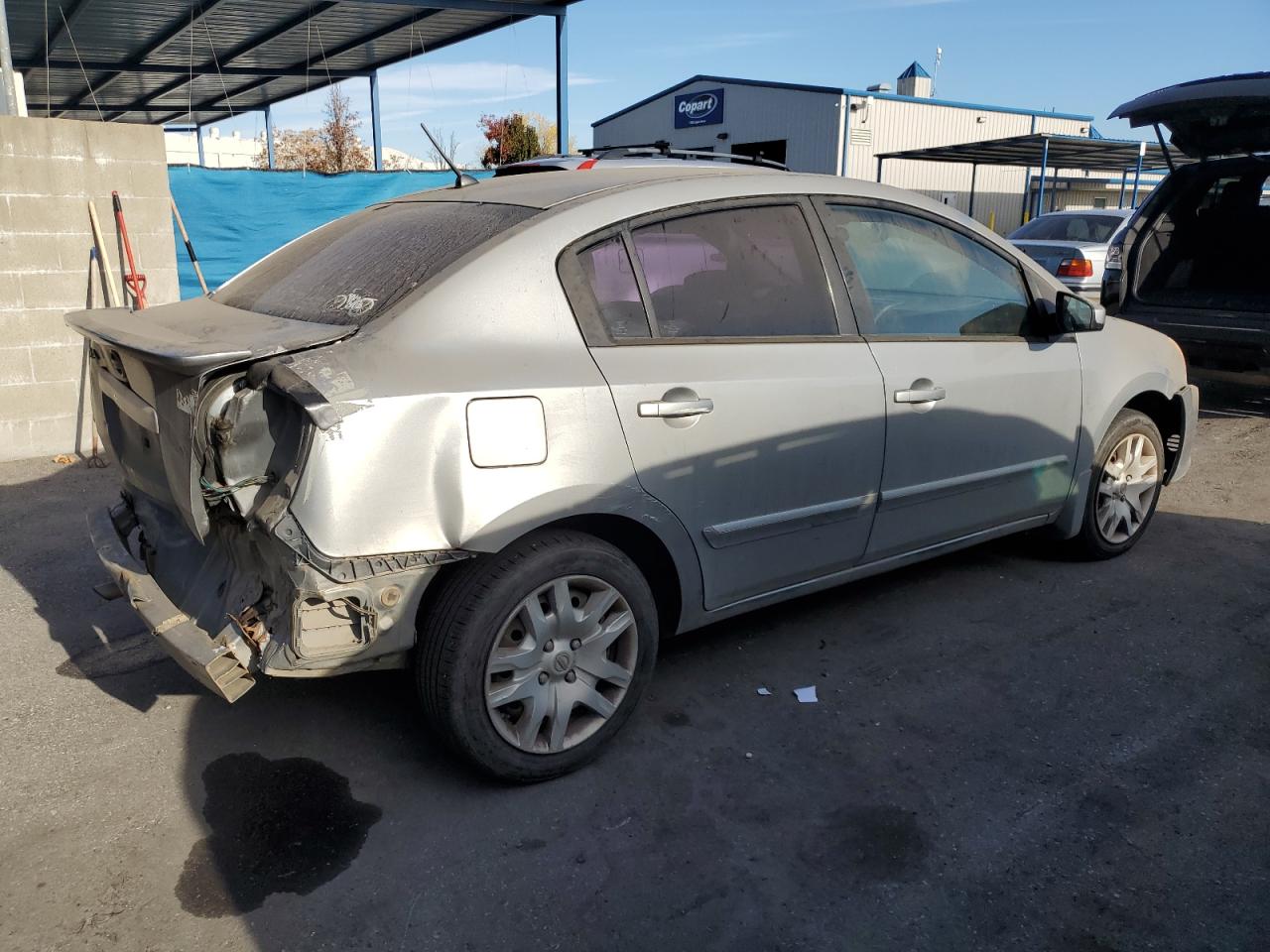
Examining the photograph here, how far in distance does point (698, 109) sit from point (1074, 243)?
1784 centimetres

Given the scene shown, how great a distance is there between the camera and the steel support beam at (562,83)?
11.1 metres

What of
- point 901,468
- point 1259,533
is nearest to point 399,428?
point 901,468

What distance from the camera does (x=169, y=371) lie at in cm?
260

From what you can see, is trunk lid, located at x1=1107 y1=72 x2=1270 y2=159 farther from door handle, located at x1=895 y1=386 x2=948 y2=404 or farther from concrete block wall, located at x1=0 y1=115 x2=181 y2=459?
concrete block wall, located at x1=0 y1=115 x2=181 y2=459

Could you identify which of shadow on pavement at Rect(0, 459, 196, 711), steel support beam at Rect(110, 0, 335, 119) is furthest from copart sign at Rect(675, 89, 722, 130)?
shadow on pavement at Rect(0, 459, 196, 711)

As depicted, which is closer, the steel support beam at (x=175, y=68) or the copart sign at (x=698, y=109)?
the steel support beam at (x=175, y=68)

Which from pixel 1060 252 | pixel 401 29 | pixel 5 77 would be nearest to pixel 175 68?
pixel 401 29

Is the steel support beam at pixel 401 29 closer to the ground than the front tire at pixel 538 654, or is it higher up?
higher up

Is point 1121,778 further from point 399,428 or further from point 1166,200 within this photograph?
point 1166,200

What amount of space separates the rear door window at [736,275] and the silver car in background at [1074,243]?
9.47 metres

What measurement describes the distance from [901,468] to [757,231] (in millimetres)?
1003

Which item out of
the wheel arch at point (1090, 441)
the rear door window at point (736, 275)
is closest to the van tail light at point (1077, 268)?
the wheel arch at point (1090, 441)

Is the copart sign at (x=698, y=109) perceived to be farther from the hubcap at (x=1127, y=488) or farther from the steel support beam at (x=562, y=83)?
the hubcap at (x=1127, y=488)

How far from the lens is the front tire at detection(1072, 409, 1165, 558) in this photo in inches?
175
